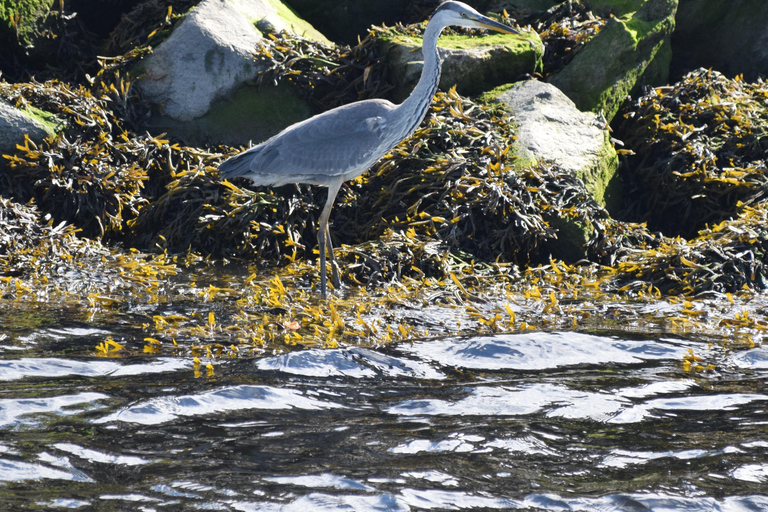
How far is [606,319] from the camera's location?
4.53 metres

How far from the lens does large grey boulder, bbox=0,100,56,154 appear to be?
6.19 metres

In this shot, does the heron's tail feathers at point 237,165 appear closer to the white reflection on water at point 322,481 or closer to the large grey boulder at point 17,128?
the large grey boulder at point 17,128

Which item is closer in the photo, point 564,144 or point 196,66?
point 564,144

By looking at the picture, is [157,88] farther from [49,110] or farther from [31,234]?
[31,234]

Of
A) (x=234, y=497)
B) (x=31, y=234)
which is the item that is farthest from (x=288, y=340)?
(x=31, y=234)

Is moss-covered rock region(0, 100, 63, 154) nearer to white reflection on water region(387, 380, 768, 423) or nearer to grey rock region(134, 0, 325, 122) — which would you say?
grey rock region(134, 0, 325, 122)

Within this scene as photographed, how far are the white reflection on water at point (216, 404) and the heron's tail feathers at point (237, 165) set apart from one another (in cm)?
271

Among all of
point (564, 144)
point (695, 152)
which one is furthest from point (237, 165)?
point (695, 152)

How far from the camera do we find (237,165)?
5.65 m

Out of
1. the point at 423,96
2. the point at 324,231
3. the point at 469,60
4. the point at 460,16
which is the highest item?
the point at 460,16

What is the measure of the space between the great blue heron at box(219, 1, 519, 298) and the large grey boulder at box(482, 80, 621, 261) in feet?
3.93

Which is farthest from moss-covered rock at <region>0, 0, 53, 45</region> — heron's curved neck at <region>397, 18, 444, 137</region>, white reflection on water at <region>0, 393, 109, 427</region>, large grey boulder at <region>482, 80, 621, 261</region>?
white reflection on water at <region>0, 393, 109, 427</region>

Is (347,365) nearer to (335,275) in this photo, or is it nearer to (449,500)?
(449,500)

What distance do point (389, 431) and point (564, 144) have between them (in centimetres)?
425
